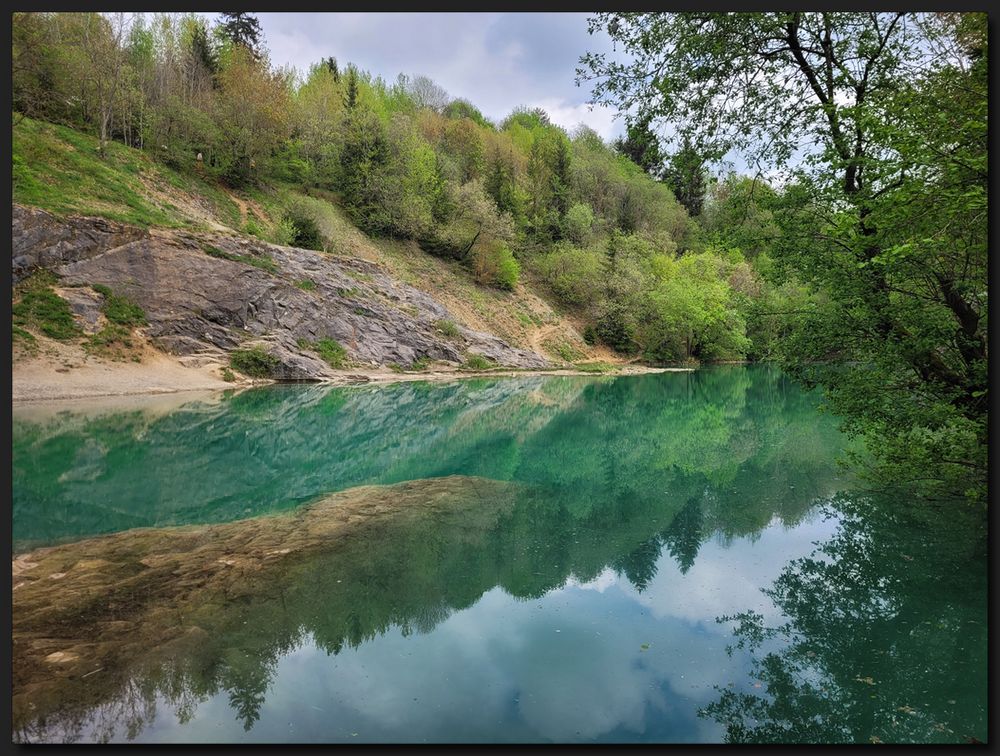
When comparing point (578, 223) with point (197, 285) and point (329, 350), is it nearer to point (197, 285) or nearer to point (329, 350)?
point (329, 350)

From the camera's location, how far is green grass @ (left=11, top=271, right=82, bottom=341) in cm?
2455

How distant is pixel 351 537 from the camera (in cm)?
915

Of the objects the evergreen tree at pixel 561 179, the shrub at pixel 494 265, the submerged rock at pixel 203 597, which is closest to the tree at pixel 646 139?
the submerged rock at pixel 203 597

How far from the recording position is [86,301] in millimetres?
26953

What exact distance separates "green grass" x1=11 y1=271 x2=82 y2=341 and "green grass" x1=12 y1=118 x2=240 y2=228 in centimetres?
436

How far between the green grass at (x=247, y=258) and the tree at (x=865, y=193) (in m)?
31.0

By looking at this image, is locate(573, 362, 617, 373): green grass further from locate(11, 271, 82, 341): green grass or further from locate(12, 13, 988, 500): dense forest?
locate(11, 271, 82, 341): green grass

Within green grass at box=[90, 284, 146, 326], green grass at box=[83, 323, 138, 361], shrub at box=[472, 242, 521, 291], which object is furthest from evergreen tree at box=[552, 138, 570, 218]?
green grass at box=[83, 323, 138, 361]

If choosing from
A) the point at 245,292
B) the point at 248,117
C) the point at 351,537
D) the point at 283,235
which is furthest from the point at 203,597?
the point at 248,117

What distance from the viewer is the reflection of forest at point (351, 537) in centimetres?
528

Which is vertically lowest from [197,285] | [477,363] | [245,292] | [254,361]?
[254,361]

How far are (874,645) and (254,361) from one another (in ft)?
104

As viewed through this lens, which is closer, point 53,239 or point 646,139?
point 646,139

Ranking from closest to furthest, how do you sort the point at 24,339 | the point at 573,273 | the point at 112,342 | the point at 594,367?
the point at 24,339, the point at 112,342, the point at 594,367, the point at 573,273
